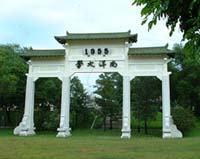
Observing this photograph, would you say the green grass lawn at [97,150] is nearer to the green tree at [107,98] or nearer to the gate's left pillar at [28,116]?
the gate's left pillar at [28,116]

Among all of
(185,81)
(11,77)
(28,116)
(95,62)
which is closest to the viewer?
(95,62)

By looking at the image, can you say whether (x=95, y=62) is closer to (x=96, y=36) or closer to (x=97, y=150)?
(x=96, y=36)

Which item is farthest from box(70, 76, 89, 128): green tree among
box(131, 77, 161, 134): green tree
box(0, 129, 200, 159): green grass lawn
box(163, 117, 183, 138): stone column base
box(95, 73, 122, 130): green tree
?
box(0, 129, 200, 159): green grass lawn

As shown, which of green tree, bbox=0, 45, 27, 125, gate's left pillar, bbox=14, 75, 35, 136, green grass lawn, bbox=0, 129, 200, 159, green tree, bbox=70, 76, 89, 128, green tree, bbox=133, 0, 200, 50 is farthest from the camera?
green tree, bbox=70, 76, 89, 128

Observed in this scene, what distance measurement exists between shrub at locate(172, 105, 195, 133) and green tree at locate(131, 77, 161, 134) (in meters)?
3.18

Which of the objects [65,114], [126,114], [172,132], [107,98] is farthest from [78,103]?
[172,132]

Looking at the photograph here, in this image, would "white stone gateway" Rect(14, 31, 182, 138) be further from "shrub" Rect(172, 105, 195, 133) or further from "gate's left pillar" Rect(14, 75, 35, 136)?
"shrub" Rect(172, 105, 195, 133)

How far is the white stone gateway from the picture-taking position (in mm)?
23906

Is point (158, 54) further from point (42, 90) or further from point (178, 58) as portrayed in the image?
point (42, 90)

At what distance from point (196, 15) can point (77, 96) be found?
107ft

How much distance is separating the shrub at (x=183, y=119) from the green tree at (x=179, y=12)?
23.1 metres

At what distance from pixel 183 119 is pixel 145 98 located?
4925 millimetres

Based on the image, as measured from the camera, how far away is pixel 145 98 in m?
29.5

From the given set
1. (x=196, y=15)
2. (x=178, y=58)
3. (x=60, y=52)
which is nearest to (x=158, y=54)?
(x=60, y=52)
